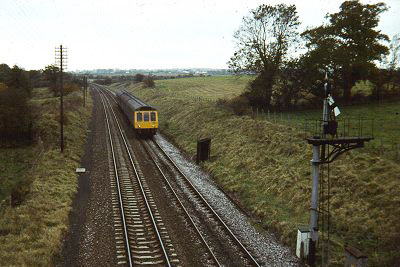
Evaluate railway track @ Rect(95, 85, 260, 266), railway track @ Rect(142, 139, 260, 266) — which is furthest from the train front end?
Result: railway track @ Rect(95, 85, 260, 266)

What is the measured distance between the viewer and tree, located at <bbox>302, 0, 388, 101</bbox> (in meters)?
36.8

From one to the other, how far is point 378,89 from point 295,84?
31.7 feet

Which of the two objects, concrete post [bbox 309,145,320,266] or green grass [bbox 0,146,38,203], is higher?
concrete post [bbox 309,145,320,266]

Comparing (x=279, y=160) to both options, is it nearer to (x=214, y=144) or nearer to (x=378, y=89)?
(x=214, y=144)

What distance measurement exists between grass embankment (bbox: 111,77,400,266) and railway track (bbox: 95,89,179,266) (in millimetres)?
4505

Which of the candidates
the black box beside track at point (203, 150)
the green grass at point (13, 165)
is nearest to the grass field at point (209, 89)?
the black box beside track at point (203, 150)

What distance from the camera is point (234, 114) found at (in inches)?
1371

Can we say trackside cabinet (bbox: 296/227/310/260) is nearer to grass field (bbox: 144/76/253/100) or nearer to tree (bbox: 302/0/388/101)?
tree (bbox: 302/0/388/101)

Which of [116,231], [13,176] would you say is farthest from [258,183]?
[13,176]

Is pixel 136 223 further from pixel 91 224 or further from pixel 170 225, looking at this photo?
pixel 91 224

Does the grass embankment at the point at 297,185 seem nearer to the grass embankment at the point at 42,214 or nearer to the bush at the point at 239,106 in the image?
the bush at the point at 239,106

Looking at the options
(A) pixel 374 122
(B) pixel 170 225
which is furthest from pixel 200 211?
(A) pixel 374 122

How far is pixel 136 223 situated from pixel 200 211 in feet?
10.0

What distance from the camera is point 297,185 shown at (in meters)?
17.7
